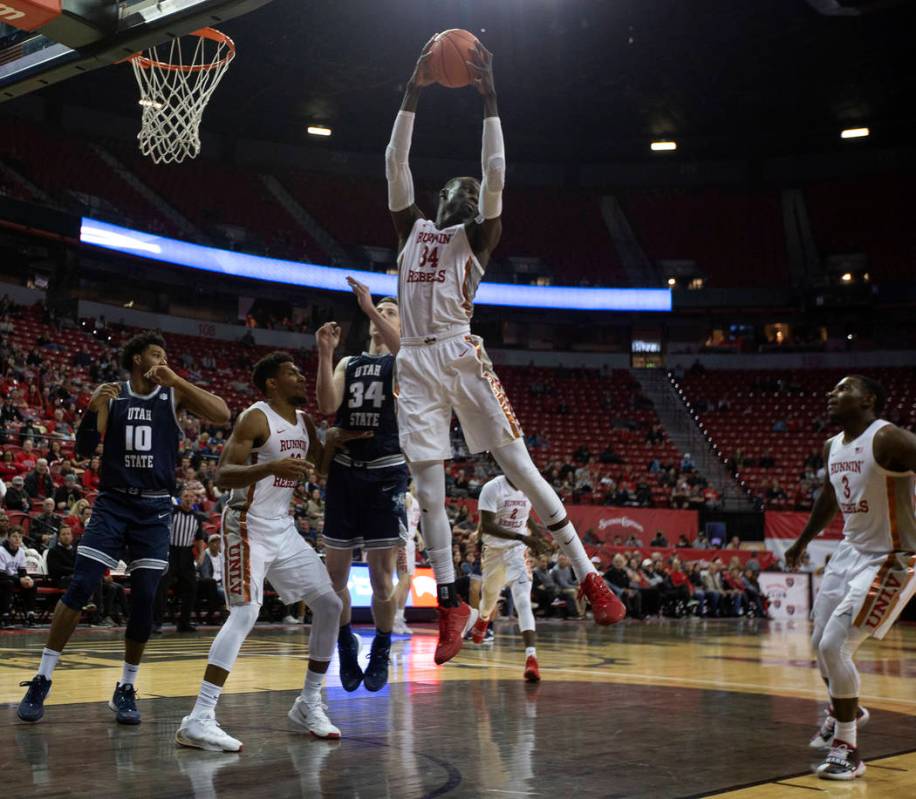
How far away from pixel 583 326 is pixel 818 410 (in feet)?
29.9

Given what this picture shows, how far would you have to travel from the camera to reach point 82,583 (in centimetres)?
574

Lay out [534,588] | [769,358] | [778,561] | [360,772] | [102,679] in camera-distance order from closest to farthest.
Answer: [360,772]
[102,679]
[534,588]
[778,561]
[769,358]

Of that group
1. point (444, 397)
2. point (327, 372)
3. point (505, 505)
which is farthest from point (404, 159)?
point (505, 505)

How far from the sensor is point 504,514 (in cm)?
973

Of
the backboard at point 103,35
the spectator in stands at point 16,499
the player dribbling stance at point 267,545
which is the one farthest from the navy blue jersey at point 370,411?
the spectator in stands at point 16,499

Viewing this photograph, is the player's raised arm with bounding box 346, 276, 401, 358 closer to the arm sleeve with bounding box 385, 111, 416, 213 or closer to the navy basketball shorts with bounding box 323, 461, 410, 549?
the arm sleeve with bounding box 385, 111, 416, 213

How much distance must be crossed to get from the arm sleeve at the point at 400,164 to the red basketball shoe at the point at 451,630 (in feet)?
6.93

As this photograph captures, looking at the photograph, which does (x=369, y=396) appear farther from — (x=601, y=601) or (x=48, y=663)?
(x=48, y=663)

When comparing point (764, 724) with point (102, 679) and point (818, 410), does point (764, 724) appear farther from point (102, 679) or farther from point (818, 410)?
point (818, 410)

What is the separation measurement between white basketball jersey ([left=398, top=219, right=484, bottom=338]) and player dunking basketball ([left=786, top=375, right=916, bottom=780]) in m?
2.14

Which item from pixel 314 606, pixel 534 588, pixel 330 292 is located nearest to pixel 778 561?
pixel 534 588

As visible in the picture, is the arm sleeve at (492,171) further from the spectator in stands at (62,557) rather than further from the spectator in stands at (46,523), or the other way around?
the spectator in stands at (46,523)

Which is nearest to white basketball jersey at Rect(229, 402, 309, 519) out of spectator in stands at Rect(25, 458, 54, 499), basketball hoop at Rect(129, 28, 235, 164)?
basketball hoop at Rect(129, 28, 235, 164)

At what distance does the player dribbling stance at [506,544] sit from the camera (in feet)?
30.2
